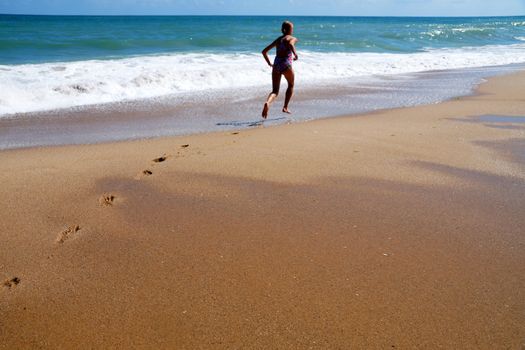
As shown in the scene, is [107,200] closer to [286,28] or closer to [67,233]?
[67,233]

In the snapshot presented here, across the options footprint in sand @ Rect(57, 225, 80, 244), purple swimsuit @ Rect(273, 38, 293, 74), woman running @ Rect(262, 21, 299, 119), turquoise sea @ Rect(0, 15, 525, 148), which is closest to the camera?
footprint in sand @ Rect(57, 225, 80, 244)

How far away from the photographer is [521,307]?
85.8 inches

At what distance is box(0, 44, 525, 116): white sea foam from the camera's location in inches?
316

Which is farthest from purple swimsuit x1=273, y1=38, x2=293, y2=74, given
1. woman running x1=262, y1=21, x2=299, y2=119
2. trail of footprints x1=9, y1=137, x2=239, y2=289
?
trail of footprints x1=9, y1=137, x2=239, y2=289

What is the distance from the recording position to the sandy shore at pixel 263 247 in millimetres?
2039

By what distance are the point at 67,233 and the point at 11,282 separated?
0.58 metres

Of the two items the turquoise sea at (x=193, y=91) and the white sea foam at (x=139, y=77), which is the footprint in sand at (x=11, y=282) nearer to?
the turquoise sea at (x=193, y=91)

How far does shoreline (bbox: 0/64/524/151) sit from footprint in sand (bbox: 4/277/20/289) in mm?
3048

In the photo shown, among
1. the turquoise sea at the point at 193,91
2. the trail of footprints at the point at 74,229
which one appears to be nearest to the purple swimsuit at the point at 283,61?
the turquoise sea at the point at 193,91

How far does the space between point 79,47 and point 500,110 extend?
1669 cm

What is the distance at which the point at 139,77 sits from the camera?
942 centimetres

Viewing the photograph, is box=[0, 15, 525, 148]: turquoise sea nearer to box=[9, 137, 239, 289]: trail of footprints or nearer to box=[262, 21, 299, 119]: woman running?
box=[262, 21, 299, 119]: woman running

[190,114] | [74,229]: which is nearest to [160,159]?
[74,229]

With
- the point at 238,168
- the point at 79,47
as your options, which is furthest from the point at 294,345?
the point at 79,47
